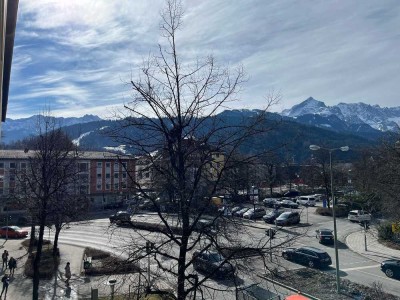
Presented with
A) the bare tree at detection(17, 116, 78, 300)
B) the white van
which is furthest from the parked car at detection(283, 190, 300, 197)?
the bare tree at detection(17, 116, 78, 300)

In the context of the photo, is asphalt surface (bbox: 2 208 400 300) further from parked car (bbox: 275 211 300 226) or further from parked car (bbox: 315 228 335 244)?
parked car (bbox: 275 211 300 226)

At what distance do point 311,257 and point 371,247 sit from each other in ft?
29.6

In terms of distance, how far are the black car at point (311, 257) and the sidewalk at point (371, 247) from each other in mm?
4987

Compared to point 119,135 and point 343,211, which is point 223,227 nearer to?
point 119,135

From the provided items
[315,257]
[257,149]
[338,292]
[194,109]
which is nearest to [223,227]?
[257,149]

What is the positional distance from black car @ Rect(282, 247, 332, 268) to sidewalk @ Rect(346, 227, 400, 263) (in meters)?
4.99

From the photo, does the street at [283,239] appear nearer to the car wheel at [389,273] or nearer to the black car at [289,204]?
the car wheel at [389,273]

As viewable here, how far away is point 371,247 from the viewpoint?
2967 cm

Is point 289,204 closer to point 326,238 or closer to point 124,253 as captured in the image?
point 326,238

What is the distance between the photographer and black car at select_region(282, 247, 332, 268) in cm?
2328

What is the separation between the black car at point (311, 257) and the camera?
76.4 ft

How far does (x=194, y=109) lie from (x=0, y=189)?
5566cm

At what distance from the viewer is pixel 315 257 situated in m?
23.4

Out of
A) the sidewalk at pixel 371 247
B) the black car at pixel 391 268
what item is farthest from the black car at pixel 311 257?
the sidewalk at pixel 371 247
